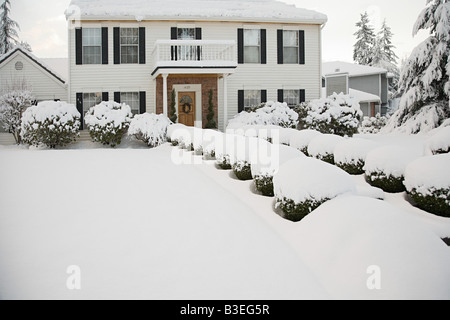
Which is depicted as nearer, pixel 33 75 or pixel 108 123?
pixel 108 123

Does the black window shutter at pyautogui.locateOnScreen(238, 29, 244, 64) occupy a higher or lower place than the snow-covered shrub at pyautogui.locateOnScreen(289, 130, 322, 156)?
higher

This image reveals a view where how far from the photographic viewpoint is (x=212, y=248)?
461cm

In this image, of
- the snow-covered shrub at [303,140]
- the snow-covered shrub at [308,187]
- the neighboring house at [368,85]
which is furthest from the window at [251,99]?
the snow-covered shrub at [308,187]

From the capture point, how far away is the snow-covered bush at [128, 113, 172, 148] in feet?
48.4

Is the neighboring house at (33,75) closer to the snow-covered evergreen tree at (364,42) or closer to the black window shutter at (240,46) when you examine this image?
the black window shutter at (240,46)

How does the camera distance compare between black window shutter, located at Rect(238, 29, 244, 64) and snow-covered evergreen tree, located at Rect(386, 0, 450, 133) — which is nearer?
snow-covered evergreen tree, located at Rect(386, 0, 450, 133)

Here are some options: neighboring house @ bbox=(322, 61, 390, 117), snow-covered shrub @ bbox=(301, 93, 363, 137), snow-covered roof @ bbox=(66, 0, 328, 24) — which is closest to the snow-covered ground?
snow-covered shrub @ bbox=(301, 93, 363, 137)

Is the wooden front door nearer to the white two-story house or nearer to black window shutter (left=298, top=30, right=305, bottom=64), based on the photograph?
the white two-story house

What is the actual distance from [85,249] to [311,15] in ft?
55.2

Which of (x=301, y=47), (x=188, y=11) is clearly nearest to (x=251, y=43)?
(x=301, y=47)

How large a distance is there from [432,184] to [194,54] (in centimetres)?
1301

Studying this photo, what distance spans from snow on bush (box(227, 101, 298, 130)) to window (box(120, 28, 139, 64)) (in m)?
5.10

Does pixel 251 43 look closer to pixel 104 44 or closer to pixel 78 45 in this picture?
pixel 104 44

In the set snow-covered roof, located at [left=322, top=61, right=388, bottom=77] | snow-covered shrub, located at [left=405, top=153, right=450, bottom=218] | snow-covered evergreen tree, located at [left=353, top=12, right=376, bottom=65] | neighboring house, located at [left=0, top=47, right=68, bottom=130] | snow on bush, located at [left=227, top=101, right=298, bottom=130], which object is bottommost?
snow-covered shrub, located at [left=405, top=153, right=450, bottom=218]
